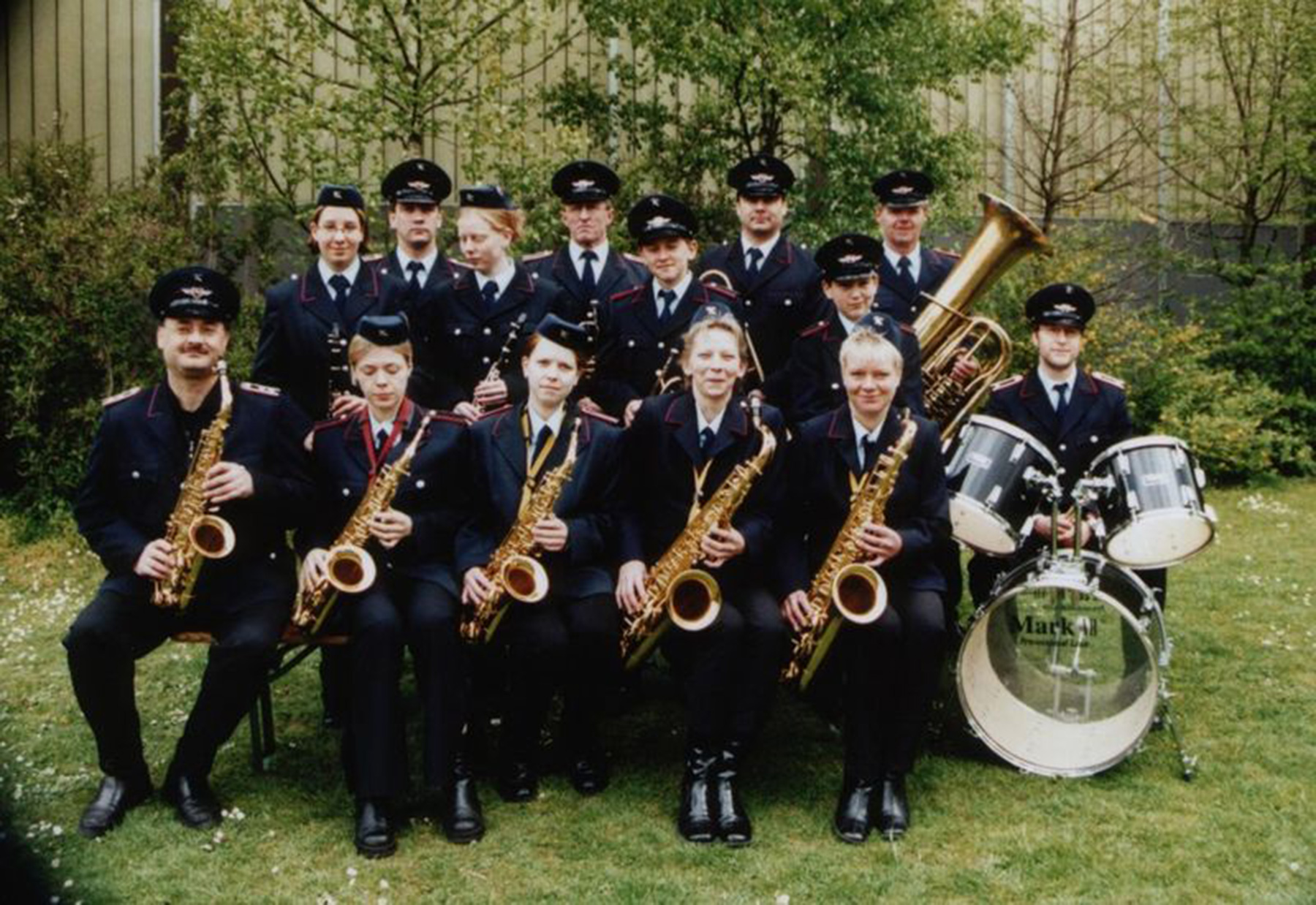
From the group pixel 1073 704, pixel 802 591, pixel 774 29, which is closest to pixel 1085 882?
pixel 1073 704

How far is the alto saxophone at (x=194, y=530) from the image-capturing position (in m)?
4.55

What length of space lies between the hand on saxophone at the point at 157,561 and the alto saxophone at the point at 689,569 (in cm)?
169

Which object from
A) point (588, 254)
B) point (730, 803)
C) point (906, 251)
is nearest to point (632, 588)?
point (730, 803)

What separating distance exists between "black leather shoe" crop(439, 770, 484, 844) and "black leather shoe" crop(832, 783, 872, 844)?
130 centimetres

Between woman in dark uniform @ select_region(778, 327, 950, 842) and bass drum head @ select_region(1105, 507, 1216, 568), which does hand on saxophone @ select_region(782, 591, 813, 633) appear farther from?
bass drum head @ select_region(1105, 507, 1216, 568)

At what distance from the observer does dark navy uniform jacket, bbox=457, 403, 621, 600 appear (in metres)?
4.86

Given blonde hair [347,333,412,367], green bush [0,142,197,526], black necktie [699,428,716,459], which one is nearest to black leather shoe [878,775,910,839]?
black necktie [699,428,716,459]

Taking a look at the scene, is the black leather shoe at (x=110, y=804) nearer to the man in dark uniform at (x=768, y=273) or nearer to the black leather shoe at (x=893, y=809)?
the black leather shoe at (x=893, y=809)

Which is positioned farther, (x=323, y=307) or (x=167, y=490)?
(x=323, y=307)

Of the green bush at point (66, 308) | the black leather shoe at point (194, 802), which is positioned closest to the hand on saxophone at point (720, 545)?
the black leather shoe at point (194, 802)

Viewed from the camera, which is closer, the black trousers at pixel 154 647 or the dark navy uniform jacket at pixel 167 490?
the black trousers at pixel 154 647

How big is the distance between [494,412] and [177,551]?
4.28 ft

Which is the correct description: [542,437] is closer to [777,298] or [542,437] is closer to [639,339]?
[639,339]

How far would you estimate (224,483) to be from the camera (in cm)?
457
